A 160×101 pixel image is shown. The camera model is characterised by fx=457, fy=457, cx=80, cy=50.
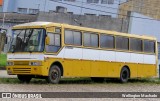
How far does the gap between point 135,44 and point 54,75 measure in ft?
26.4

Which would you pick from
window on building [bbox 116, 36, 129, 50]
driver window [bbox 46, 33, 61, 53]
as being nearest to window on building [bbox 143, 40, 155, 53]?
window on building [bbox 116, 36, 129, 50]

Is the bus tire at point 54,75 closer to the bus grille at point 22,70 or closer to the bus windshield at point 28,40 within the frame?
the bus grille at point 22,70

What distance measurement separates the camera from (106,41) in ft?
83.7

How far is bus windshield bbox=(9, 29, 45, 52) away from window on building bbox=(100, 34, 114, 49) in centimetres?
476

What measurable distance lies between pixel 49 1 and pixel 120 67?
4458cm

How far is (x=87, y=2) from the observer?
72.2 meters

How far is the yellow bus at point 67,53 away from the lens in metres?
21.3

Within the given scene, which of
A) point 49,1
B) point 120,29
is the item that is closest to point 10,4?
point 49,1

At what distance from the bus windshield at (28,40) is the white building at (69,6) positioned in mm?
47894

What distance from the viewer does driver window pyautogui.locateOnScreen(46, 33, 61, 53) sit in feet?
70.3

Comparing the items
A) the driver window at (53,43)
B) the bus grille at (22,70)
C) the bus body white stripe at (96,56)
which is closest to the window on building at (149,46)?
the bus body white stripe at (96,56)

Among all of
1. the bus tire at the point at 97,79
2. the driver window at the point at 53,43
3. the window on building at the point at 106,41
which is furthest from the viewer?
the bus tire at the point at 97,79

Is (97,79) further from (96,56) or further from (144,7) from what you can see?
(144,7)

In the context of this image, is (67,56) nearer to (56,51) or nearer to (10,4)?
(56,51)
